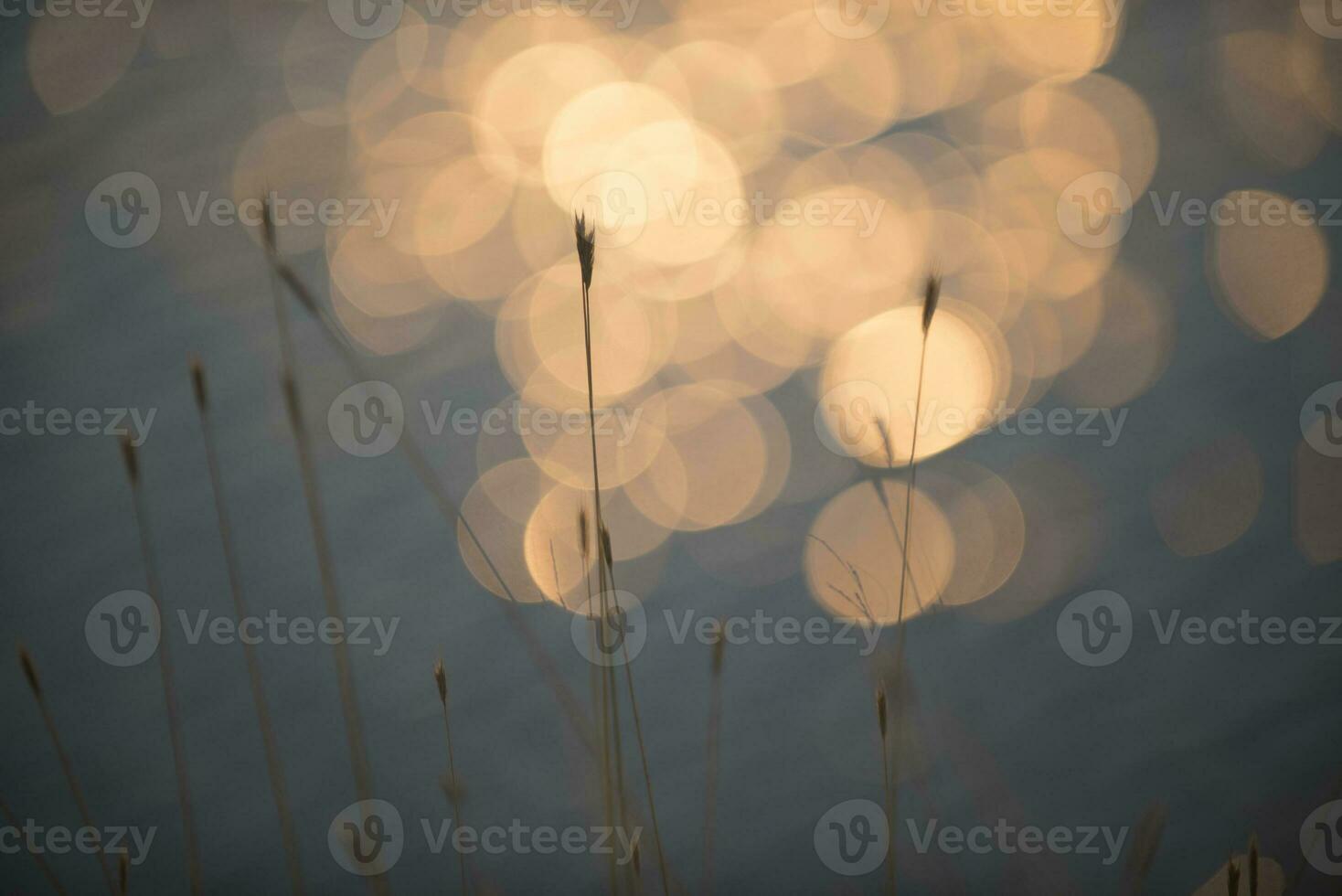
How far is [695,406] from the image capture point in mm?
1818

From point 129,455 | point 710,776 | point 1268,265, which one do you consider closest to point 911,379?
point 1268,265

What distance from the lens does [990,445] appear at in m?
1.82

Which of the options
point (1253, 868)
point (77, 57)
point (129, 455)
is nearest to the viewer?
point (1253, 868)

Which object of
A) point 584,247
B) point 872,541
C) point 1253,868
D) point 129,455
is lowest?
point 872,541

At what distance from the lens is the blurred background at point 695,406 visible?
69.1 inches

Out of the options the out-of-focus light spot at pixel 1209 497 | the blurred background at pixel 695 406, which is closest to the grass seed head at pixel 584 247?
the blurred background at pixel 695 406

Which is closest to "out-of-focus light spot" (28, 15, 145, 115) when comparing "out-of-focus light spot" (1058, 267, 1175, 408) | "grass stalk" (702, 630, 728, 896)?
"grass stalk" (702, 630, 728, 896)

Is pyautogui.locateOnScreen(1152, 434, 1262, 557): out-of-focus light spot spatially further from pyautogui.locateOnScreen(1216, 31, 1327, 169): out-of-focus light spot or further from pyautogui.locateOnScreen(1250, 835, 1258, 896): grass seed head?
pyautogui.locateOnScreen(1250, 835, 1258, 896): grass seed head

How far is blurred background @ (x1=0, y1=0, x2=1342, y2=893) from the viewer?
1755 mm

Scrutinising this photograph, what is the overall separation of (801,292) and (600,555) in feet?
4.20

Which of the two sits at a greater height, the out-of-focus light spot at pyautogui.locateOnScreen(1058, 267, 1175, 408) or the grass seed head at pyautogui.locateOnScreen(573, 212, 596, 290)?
the grass seed head at pyautogui.locateOnScreen(573, 212, 596, 290)

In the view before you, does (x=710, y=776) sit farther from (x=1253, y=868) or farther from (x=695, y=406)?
(x=1253, y=868)

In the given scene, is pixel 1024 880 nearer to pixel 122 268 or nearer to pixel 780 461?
pixel 780 461

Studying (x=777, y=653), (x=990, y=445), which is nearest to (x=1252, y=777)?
(x=990, y=445)
